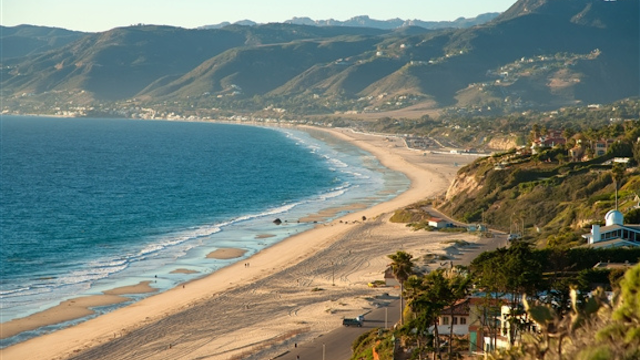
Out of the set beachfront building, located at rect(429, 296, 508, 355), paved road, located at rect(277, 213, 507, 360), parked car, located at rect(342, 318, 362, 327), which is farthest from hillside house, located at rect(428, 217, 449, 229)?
beachfront building, located at rect(429, 296, 508, 355)

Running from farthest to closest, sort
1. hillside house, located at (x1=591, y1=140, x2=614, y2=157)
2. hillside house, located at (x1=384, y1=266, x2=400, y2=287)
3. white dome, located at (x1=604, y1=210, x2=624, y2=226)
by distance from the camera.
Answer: hillside house, located at (x1=591, y1=140, x2=614, y2=157)
hillside house, located at (x1=384, y1=266, x2=400, y2=287)
white dome, located at (x1=604, y1=210, x2=624, y2=226)

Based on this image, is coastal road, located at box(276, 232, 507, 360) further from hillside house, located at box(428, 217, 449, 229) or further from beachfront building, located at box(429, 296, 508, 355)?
hillside house, located at box(428, 217, 449, 229)

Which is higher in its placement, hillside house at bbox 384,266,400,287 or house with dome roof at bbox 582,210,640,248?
house with dome roof at bbox 582,210,640,248

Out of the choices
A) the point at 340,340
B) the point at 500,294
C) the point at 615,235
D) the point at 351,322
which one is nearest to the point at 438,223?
the point at 615,235

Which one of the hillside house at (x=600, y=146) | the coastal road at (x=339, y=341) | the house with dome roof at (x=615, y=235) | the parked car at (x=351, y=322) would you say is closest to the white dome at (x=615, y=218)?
the house with dome roof at (x=615, y=235)

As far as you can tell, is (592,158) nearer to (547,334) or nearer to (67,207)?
(67,207)

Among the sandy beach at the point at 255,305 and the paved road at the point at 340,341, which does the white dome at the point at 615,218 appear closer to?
the paved road at the point at 340,341

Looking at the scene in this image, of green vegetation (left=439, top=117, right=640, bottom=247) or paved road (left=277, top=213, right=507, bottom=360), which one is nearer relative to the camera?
paved road (left=277, top=213, right=507, bottom=360)
